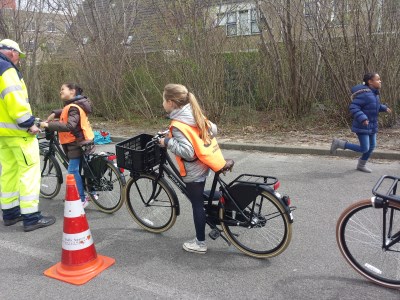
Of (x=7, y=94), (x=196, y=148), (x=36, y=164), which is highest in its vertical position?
(x=7, y=94)

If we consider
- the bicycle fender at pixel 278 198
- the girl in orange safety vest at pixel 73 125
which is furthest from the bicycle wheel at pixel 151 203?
the bicycle fender at pixel 278 198

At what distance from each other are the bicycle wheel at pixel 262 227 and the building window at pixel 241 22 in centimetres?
734

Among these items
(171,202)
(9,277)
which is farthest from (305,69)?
(9,277)

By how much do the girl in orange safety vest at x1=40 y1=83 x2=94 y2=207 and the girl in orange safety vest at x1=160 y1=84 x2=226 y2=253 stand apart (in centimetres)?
147

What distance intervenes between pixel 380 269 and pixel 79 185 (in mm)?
3538

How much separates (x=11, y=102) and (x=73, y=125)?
69 centimetres

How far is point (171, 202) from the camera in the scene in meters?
3.78

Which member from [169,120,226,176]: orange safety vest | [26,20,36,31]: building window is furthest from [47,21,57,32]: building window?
[169,120,226,176]: orange safety vest

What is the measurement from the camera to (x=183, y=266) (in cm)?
334

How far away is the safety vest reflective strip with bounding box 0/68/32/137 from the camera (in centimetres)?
380

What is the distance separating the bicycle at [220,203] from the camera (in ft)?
10.6

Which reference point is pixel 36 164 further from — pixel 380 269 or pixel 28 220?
pixel 380 269

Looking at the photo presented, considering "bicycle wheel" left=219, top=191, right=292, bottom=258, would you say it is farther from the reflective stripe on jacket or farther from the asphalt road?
the reflective stripe on jacket

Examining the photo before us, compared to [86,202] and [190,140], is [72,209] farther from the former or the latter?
[86,202]
